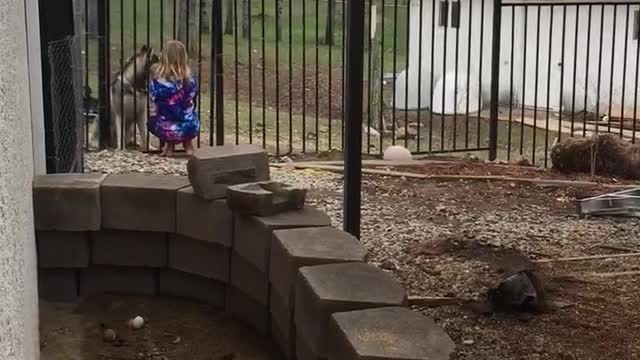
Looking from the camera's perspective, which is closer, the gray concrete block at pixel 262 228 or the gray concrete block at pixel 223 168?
the gray concrete block at pixel 262 228

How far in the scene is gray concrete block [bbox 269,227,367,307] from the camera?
13.1ft

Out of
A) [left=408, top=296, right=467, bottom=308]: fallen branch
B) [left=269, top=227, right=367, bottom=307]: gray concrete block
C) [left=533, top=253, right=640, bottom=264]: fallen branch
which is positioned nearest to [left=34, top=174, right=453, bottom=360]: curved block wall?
[left=269, top=227, right=367, bottom=307]: gray concrete block

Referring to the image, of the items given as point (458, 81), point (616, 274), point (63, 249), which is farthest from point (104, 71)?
point (458, 81)

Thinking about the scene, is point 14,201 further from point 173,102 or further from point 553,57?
point 553,57

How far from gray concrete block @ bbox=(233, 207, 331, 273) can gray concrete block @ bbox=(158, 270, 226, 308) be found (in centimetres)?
47

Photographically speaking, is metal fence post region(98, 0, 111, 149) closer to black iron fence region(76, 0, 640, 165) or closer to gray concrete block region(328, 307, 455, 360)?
black iron fence region(76, 0, 640, 165)

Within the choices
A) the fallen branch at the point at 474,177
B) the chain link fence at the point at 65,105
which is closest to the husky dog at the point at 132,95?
the fallen branch at the point at 474,177

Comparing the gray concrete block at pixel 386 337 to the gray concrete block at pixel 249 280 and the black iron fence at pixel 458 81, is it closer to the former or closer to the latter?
the gray concrete block at pixel 249 280

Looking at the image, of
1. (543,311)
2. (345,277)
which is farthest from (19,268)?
(543,311)

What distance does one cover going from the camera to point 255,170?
527 centimetres

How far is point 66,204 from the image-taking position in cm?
501

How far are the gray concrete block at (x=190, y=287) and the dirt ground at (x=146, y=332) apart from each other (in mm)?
42

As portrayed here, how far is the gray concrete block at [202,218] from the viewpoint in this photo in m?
4.95

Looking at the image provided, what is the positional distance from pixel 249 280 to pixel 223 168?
598 mm
